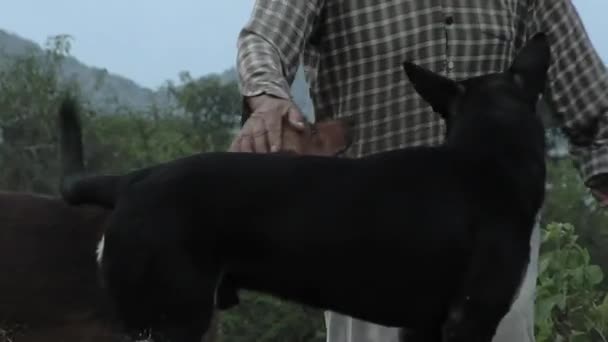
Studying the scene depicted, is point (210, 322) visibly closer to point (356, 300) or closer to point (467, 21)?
point (356, 300)

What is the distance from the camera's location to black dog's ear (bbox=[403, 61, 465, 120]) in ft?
8.18

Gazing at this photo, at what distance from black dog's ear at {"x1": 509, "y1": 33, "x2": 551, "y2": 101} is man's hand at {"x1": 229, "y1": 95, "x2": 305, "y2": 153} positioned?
432 mm

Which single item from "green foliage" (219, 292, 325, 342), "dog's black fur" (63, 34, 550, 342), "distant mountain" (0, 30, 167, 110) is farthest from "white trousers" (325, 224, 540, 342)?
"distant mountain" (0, 30, 167, 110)

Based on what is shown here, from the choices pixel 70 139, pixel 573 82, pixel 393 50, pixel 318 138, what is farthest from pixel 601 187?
pixel 70 139

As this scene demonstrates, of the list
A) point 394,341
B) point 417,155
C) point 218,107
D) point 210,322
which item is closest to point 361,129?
point 394,341

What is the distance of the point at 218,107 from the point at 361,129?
1184 cm

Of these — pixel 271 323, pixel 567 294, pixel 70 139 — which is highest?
pixel 70 139

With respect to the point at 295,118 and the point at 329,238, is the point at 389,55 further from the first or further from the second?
the point at 329,238

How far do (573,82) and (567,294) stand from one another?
133cm

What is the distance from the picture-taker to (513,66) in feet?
8.41

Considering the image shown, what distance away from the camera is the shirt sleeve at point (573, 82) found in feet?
10.9

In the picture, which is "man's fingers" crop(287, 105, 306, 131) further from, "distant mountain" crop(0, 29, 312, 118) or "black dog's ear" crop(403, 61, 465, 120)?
"distant mountain" crop(0, 29, 312, 118)

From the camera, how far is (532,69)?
100 inches

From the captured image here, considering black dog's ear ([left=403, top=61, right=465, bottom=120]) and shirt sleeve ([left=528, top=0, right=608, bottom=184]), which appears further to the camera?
shirt sleeve ([left=528, top=0, right=608, bottom=184])
